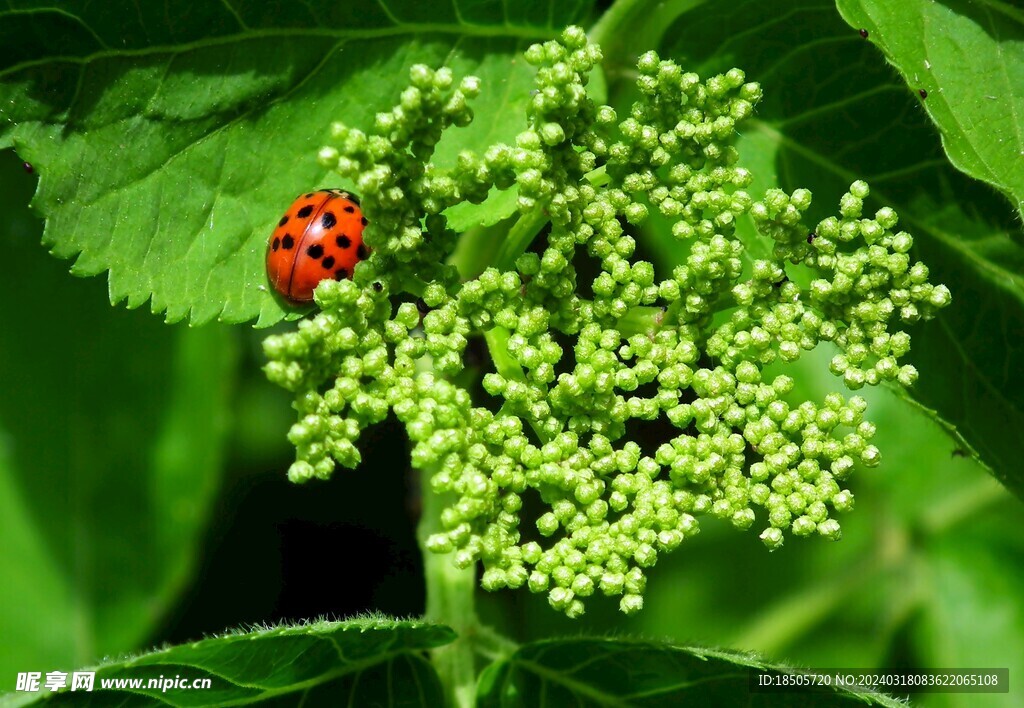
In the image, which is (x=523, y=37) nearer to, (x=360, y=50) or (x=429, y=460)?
(x=360, y=50)

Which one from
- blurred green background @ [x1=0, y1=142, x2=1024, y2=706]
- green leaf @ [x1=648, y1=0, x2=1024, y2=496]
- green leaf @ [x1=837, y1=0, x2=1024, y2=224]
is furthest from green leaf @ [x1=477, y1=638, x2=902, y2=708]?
green leaf @ [x1=837, y1=0, x2=1024, y2=224]

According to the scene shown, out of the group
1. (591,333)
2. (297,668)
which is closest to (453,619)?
(297,668)

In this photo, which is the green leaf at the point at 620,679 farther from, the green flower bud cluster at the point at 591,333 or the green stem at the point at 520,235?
the green stem at the point at 520,235

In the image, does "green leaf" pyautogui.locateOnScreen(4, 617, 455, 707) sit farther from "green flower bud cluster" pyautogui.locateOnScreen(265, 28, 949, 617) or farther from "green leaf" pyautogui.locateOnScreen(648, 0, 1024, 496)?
"green leaf" pyautogui.locateOnScreen(648, 0, 1024, 496)

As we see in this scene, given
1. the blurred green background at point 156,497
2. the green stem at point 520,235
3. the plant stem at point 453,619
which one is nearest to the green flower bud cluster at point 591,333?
the green stem at point 520,235

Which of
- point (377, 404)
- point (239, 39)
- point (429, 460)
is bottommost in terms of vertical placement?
point (429, 460)

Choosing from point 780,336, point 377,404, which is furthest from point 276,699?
point 780,336

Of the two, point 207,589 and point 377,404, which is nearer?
point 377,404

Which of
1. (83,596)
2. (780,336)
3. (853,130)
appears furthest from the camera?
(83,596)
